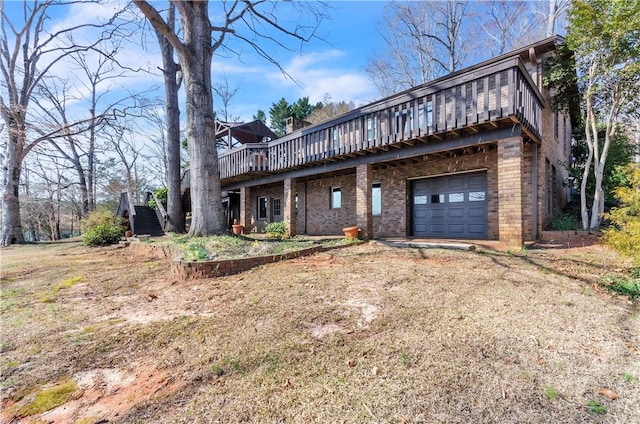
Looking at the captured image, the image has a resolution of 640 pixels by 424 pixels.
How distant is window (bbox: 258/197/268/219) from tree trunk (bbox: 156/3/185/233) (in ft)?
15.7

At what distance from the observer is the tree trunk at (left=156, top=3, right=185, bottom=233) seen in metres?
11.9

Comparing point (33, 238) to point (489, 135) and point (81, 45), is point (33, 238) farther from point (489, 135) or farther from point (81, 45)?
point (489, 135)

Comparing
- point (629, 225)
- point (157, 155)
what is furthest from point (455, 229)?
point (157, 155)

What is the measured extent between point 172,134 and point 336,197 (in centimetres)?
764

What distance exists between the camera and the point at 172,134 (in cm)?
1210

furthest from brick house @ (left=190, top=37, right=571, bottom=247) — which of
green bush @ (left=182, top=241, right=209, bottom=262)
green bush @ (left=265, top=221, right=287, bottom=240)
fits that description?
green bush @ (left=182, top=241, right=209, bottom=262)

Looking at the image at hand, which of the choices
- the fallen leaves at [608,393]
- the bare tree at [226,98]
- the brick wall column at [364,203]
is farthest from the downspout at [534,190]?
the bare tree at [226,98]

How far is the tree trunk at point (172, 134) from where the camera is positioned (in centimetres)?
1187

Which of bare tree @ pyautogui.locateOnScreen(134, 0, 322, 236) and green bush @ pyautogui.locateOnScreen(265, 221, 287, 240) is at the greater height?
bare tree @ pyautogui.locateOnScreen(134, 0, 322, 236)

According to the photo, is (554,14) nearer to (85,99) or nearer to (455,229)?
(455,229)

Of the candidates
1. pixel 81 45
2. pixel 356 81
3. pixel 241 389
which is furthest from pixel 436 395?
pixel 356 81

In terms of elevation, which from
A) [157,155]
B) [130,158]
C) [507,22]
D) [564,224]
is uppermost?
[507,22]

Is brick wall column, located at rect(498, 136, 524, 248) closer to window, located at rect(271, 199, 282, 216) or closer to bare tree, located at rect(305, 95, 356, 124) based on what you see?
window, located at rect(271, 199, 282, 216)

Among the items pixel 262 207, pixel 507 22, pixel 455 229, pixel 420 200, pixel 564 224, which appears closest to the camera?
pixel 564 224
